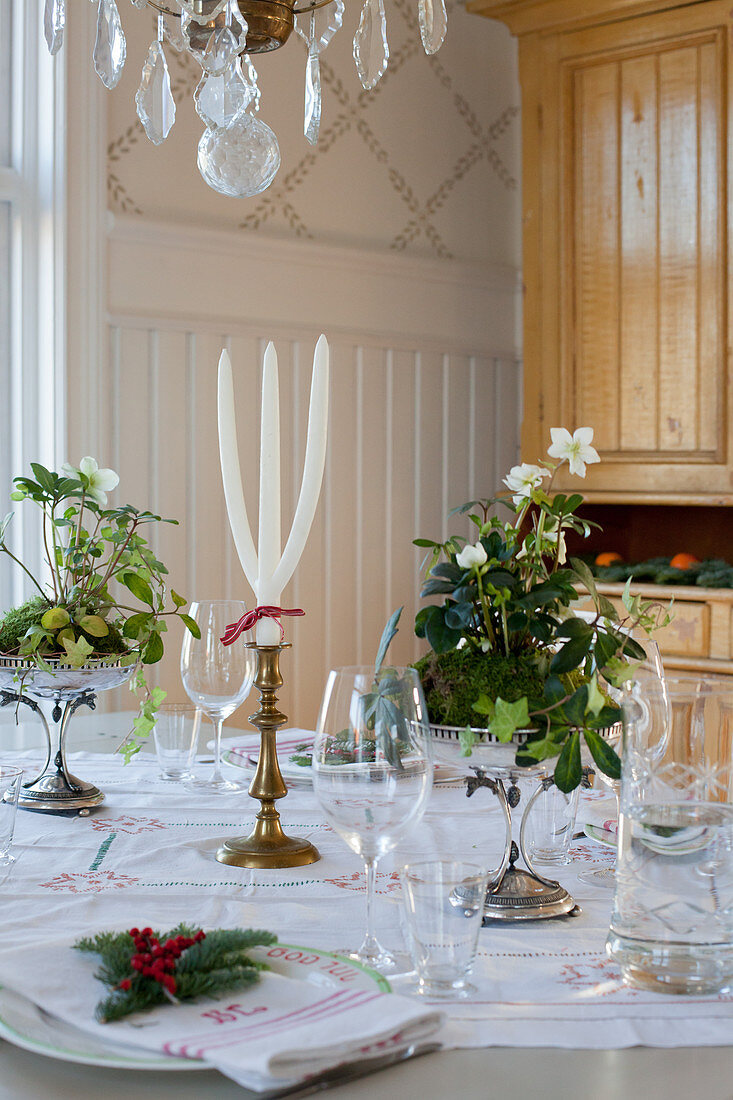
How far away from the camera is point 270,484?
106 centimetres

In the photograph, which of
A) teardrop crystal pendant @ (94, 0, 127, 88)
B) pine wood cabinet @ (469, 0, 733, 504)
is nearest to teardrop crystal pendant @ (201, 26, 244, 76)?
teardrop crystal pendant @ (94, 0, 127, 88)

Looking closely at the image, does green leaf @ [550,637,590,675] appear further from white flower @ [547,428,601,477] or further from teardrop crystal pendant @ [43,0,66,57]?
teardrop crystal pendant @ [43,0,66,57]

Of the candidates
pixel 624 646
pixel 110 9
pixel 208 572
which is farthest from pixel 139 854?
pixel 208 572

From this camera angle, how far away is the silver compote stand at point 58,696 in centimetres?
124

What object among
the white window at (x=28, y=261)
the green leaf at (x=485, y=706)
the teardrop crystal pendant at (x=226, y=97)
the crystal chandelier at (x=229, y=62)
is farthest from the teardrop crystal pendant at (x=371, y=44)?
the white window at (x=28, y=261)

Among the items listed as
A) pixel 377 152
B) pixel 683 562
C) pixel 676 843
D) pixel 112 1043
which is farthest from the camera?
pixel 377 152

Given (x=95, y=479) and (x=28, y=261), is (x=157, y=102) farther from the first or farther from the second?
(x=28, y=261)

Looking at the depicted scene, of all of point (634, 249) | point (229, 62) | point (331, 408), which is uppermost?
point (634, 249)

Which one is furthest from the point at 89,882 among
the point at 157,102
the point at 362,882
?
the point at 157,102

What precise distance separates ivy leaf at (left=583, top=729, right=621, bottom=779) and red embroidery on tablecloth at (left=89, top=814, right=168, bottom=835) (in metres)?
0.49

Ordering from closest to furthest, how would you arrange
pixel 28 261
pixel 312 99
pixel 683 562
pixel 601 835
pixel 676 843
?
pixel 676 843
pixel 601 835
pixel 312 99
pixel 28 261
pixel 683 562

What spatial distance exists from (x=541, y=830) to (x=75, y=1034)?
20.2 inches

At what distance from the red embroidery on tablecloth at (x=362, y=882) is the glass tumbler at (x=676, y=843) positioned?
0.23 m

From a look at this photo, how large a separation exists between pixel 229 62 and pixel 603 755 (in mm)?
765
